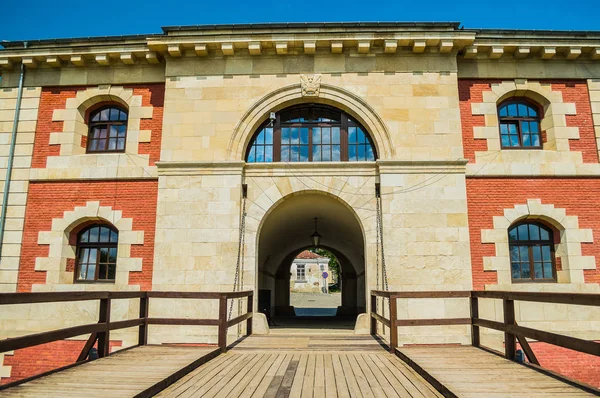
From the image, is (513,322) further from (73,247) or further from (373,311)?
(73,247)

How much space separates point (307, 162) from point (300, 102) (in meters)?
1.47

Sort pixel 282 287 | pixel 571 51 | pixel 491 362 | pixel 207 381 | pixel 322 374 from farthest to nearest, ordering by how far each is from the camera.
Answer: pixel 282 287 → pixel 571 51 → pixel 491 362 → pixel 322 374 → pixel 207 381

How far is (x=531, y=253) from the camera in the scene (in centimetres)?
1016

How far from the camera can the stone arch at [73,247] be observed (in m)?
10.1

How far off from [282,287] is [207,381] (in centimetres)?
1398

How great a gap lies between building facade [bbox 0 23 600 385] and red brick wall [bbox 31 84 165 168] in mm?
36

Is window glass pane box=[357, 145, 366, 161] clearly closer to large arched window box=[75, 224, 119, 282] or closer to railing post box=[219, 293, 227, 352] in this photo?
railing post box=[219, 293, 227, 352]

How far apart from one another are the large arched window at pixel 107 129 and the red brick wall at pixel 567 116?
808 centimetres

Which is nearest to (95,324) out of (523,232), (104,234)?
(104,234)

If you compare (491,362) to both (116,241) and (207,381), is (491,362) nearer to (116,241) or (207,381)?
(207,381)

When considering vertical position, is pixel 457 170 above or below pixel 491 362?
above

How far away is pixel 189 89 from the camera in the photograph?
10617 mm

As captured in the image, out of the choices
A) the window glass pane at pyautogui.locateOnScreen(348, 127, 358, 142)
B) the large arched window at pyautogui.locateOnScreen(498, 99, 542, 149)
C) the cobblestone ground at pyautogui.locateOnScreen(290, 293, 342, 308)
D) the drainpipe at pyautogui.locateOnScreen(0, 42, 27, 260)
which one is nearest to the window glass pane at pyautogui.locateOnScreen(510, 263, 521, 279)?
the large arched window at pyautogui.locateOnScreen(498, 99, 542, 149)

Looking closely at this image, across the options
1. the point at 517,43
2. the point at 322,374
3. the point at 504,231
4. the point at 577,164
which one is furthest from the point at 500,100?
the point at 322,374
